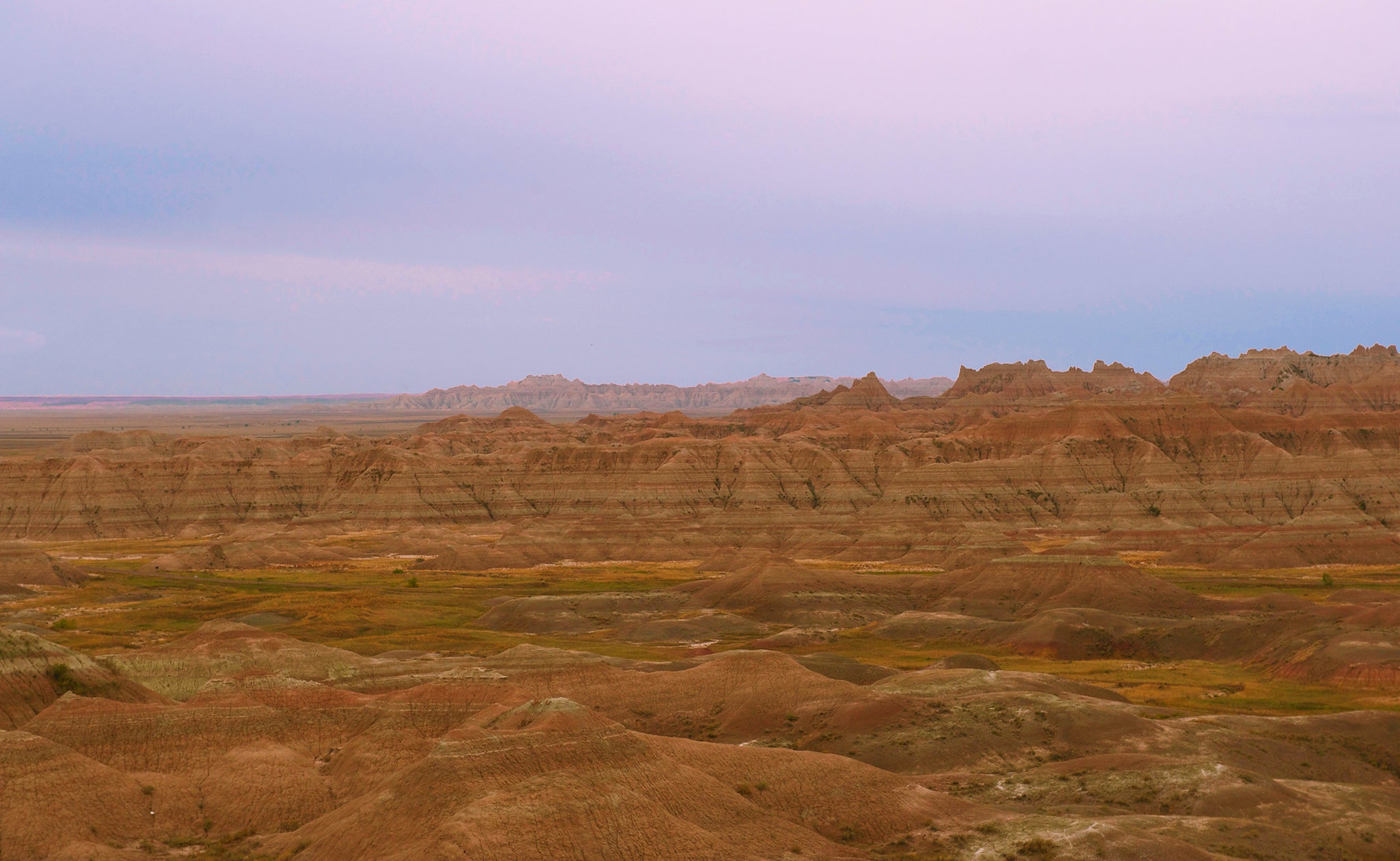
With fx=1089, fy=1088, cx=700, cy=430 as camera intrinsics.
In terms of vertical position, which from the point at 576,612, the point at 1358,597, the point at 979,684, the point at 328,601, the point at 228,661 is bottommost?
the point at 576,612

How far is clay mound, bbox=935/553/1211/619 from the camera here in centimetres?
9038

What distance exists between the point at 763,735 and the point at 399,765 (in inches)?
650

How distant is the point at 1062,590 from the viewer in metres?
93.7

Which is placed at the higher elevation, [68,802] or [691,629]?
[68,802]

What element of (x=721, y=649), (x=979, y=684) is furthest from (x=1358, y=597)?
(x=721, y=649)

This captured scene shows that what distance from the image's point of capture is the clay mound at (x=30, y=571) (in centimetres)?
10244

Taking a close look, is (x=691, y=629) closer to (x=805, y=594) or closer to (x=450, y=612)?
(x=805, y=594)

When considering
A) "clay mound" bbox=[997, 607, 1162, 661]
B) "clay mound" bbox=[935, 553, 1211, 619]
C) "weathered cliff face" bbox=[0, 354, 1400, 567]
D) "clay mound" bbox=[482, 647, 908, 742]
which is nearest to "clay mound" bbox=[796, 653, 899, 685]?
"clay mound" bbox=[482, 647, 908, 742]

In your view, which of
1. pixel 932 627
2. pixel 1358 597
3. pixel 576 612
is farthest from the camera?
pixel 576 612

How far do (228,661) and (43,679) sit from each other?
11.3 metres

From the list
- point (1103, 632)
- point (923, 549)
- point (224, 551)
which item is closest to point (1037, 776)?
point (1103, 632)

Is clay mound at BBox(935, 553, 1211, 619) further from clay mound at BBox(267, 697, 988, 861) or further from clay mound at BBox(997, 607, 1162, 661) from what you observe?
clay mound at BBox(267, 697, 988, 861)

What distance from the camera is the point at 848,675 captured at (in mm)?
62094

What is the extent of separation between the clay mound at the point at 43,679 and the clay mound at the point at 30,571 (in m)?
61.6
